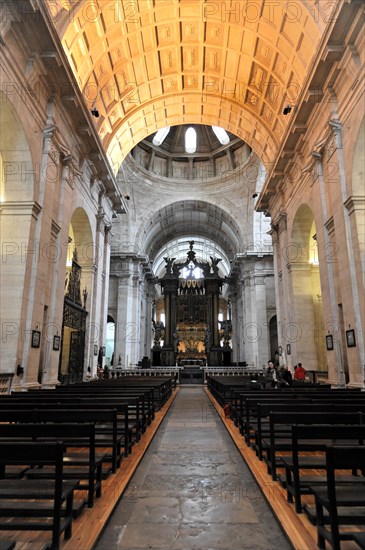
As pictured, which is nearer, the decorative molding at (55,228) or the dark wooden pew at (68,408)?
the dark wooden pew at (68,408)

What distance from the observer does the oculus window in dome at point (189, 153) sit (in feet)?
99.0

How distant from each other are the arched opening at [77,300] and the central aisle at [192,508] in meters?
9.00

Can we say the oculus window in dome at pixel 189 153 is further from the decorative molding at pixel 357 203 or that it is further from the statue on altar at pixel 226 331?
the decorative molding at pixel 357 203

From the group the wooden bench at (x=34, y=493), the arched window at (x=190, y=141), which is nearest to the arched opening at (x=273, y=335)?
the arched window at (x=190, y=141)

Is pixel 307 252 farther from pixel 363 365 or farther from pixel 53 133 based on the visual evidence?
pixel 53 133

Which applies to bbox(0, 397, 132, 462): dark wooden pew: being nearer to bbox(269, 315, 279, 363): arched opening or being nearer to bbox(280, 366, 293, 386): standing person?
bbox(280, 366, 293, 386): standing person

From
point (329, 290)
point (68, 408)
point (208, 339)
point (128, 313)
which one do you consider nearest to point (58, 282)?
point (68, 408)

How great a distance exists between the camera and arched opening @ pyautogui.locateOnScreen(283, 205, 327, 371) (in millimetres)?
14805

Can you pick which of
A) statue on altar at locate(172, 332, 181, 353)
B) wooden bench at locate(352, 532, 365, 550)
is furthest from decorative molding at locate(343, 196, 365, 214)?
statue on altar at locate(172, 332, 181, 353)

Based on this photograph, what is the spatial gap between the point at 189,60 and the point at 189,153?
50.6ft

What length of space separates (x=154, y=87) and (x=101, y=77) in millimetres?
3004

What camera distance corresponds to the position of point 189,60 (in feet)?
52.7

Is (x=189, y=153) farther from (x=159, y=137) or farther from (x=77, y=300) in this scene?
(x=77, y=300)

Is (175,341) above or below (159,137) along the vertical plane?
below
